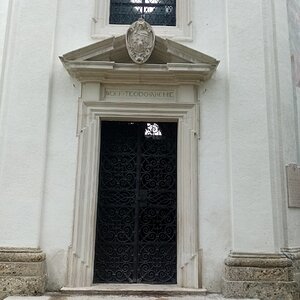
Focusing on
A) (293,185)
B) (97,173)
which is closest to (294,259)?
(293,185)

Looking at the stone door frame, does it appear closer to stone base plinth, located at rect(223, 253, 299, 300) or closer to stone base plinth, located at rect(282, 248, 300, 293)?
stone base plinth, located at rect(223, 253, 299, 300)

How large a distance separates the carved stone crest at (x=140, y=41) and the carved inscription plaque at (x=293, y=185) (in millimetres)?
3210

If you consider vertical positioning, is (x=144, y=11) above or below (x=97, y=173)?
above

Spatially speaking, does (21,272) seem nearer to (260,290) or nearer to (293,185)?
(260,290)

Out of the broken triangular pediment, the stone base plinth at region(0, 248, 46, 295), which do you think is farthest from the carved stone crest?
the stone base plinth at region(0, 248, 46, 295)

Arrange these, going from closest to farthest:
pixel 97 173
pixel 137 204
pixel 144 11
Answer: pixel 97 173
pixel 137 204
pixel 144 11

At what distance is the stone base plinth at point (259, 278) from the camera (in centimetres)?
630

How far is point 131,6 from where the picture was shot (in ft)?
25.9

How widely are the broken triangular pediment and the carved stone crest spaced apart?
0.10m

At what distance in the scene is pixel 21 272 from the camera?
6.39 meters

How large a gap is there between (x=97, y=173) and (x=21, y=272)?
201 cm

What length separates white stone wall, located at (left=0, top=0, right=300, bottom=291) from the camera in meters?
6.67

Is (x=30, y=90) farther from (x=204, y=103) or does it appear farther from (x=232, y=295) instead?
(x=232, y=295)

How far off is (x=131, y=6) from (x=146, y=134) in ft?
8.53
